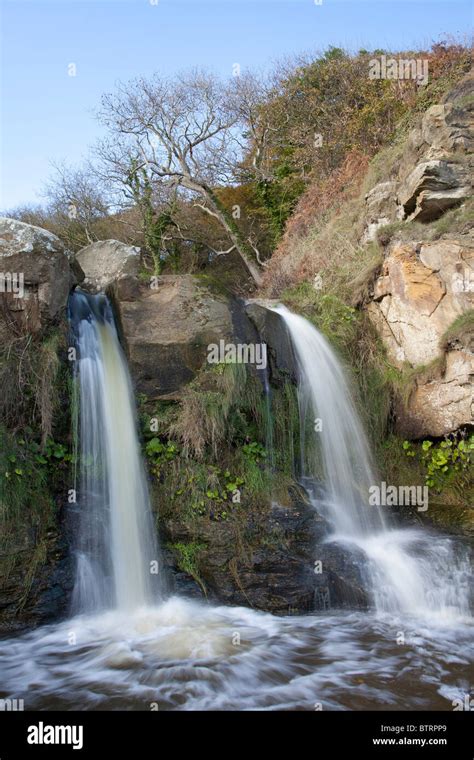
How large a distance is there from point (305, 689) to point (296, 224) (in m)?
12.1

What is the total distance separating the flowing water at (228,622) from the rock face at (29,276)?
62 cm

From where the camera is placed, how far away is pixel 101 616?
5688 millimetres

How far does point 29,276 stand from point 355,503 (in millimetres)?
5067

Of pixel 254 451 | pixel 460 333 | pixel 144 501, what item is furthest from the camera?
pixel 460 333

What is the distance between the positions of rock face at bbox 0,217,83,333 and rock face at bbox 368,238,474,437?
5.01 metres

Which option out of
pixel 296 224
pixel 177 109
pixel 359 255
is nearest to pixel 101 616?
pixel 359 255

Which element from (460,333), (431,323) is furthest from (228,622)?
(431,323)

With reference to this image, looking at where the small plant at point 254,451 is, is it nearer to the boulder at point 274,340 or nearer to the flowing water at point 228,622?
the flowing water at point 228,622

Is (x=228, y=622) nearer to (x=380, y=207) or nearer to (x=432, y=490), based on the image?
(x=432, y=490)

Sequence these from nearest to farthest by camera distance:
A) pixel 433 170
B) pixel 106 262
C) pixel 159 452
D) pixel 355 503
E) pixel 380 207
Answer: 1. pixel 159 452
2. pixel 355 503
3. pixel 433 170
4. pixel 106 262
5. pixel 380 207

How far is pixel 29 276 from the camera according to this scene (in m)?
6.45

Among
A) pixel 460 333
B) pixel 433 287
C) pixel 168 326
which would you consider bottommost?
pixel 460 333

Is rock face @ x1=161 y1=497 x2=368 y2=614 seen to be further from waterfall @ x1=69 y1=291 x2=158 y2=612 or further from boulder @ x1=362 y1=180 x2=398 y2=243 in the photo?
boulder @ x1=362 y1=180 x2=398 y2=243

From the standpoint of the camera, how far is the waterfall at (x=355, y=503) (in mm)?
5918
